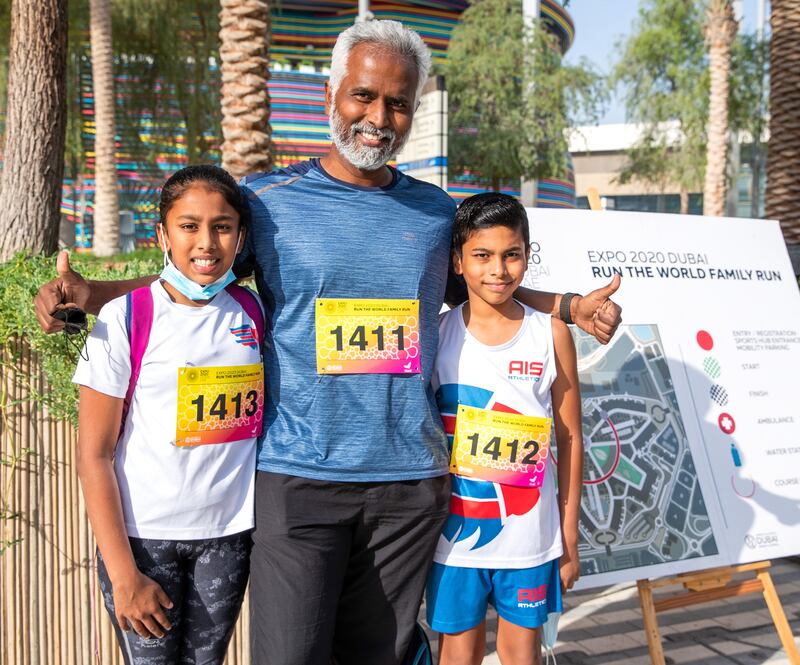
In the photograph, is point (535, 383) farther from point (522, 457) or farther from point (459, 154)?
point (459, 154)

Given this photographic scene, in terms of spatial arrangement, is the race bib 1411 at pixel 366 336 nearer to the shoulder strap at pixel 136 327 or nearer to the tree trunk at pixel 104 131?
the shoulder strap at pixel 136 327

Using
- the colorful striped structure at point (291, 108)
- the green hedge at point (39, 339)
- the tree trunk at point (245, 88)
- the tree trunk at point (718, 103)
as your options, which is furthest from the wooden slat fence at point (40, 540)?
the tree trunk at point (718, 103)

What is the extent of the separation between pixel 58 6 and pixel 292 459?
361 cm

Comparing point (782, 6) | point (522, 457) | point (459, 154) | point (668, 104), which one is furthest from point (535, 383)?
point (668, 104)

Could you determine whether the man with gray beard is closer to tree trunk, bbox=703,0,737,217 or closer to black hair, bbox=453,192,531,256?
black hair, bbox=453,192,531,256

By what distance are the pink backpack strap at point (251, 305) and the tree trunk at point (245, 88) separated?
14.4 ft

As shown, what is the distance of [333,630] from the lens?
2084 mm

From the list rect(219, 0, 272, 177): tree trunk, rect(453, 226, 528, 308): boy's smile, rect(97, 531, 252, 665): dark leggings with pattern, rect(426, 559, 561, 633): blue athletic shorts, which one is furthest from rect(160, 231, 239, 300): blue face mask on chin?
rect(219, 0, 272, 177): tree trunk

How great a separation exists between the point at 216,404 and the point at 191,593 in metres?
0.47

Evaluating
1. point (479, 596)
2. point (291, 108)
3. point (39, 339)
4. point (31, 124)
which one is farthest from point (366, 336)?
point (291, 108)

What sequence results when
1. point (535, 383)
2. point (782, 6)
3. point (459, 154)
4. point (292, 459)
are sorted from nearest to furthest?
point (292, 459) < point (535, 383) < point (782, 6) < point (459, 154)

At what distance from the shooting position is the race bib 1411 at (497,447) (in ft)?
7.47

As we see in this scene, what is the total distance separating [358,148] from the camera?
2.11 metres

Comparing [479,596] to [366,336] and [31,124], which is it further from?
[31,124]
